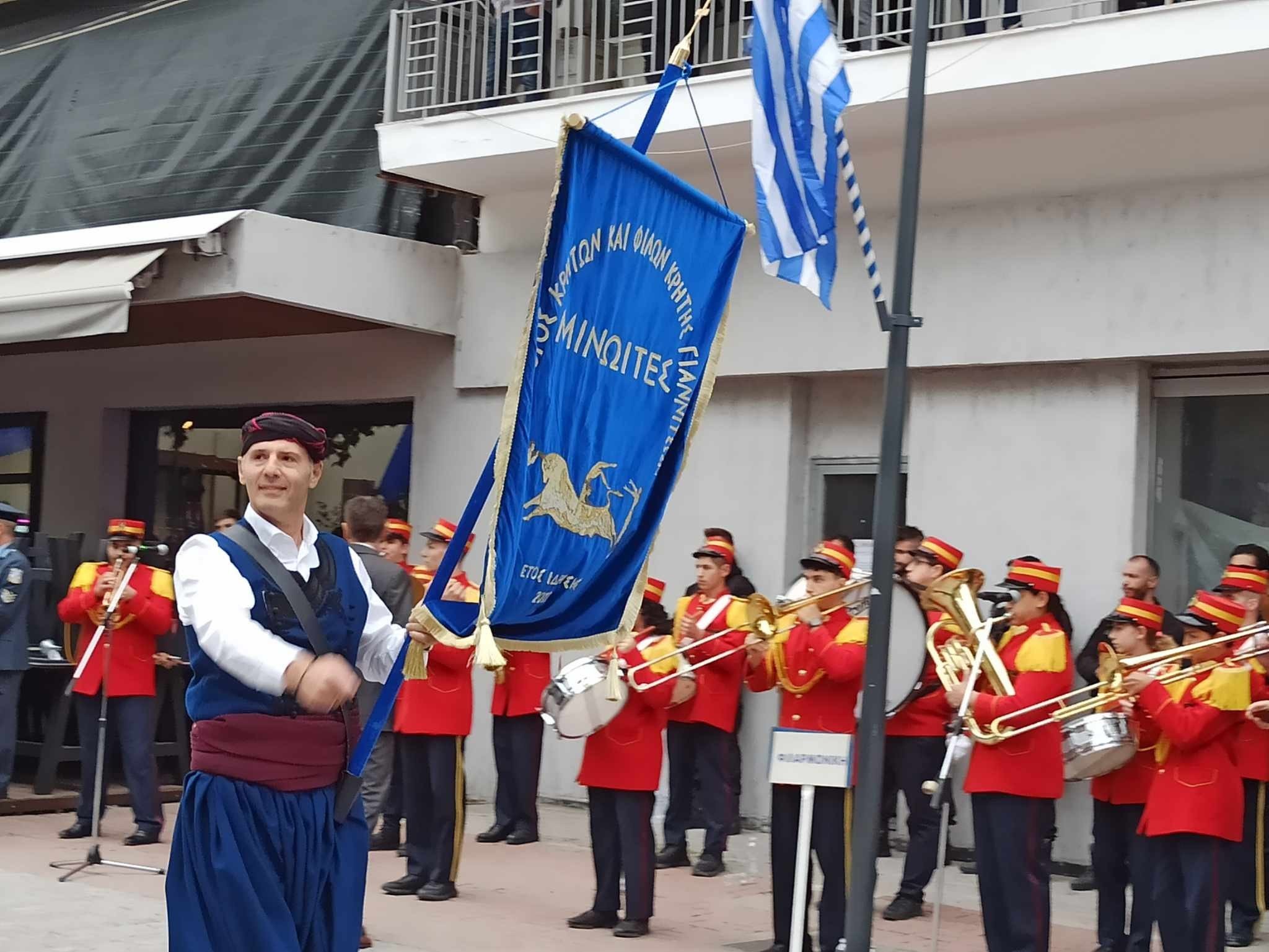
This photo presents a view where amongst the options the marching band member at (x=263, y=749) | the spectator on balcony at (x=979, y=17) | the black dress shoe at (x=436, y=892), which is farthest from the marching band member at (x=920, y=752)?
the marching band member at (x=263, y=749)

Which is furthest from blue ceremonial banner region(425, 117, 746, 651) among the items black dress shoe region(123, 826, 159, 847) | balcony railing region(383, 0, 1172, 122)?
balcony railing region(383, 0, 1172, 122)

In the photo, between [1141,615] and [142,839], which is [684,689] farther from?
[142,839]

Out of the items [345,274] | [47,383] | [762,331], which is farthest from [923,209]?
[47,383]

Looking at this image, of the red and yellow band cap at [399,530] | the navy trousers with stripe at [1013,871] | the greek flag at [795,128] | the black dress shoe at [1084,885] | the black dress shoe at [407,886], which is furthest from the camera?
the red and yellow band cap at [399,530]

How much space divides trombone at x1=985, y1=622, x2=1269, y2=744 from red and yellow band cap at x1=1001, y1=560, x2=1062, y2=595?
1.75 ft

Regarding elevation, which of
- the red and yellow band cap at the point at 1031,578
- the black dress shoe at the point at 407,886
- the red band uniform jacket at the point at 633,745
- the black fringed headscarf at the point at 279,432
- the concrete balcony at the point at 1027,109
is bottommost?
the black dress shoe at the point at 407,886

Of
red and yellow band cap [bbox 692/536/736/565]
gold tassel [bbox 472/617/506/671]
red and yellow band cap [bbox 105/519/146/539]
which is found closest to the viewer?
gold tassel [bbox 472/617/506/671]

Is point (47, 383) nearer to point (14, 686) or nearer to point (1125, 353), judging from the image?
point (14, 686)

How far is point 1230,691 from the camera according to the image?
7316 millimetres

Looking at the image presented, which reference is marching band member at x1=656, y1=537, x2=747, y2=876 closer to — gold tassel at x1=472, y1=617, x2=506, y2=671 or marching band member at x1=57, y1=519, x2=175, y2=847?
marching band member at x1=57, y1=519, x2=175, y2=847

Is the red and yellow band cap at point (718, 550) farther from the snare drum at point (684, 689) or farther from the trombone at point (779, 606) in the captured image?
the trombone at point (779, 606)

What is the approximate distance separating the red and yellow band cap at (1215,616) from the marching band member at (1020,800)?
2.00 feet

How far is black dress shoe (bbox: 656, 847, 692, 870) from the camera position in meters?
11.0

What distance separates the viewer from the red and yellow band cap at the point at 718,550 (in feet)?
34.4
